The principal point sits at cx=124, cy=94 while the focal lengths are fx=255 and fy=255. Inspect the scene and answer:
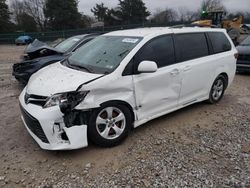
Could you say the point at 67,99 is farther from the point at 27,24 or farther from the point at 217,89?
the point at 27,24

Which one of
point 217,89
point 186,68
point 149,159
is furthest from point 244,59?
point 149,159

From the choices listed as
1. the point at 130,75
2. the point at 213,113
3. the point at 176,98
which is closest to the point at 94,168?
the point at 130,75

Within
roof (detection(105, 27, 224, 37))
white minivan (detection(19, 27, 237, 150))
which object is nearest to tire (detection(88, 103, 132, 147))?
white minivan (detection(19, 27, 237, 150))

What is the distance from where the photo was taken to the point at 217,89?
5492 millimetres

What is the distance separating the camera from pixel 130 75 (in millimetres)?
3730

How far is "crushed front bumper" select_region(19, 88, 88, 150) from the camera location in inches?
126

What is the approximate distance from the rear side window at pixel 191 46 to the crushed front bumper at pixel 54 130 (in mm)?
2216

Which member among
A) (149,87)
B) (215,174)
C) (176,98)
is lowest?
(215,174)

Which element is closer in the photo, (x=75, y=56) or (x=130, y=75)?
(x=130, y=75)

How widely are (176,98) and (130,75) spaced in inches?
45.1

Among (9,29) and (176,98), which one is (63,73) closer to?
(176,98)

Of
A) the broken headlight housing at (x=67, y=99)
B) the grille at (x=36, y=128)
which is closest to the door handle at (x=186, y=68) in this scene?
the broken headlight housing at (x=67, y=99)

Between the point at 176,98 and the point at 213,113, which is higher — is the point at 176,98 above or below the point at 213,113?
above

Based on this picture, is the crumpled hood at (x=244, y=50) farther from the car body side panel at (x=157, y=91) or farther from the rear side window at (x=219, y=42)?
the car body side panel at (x=157, y=91)
